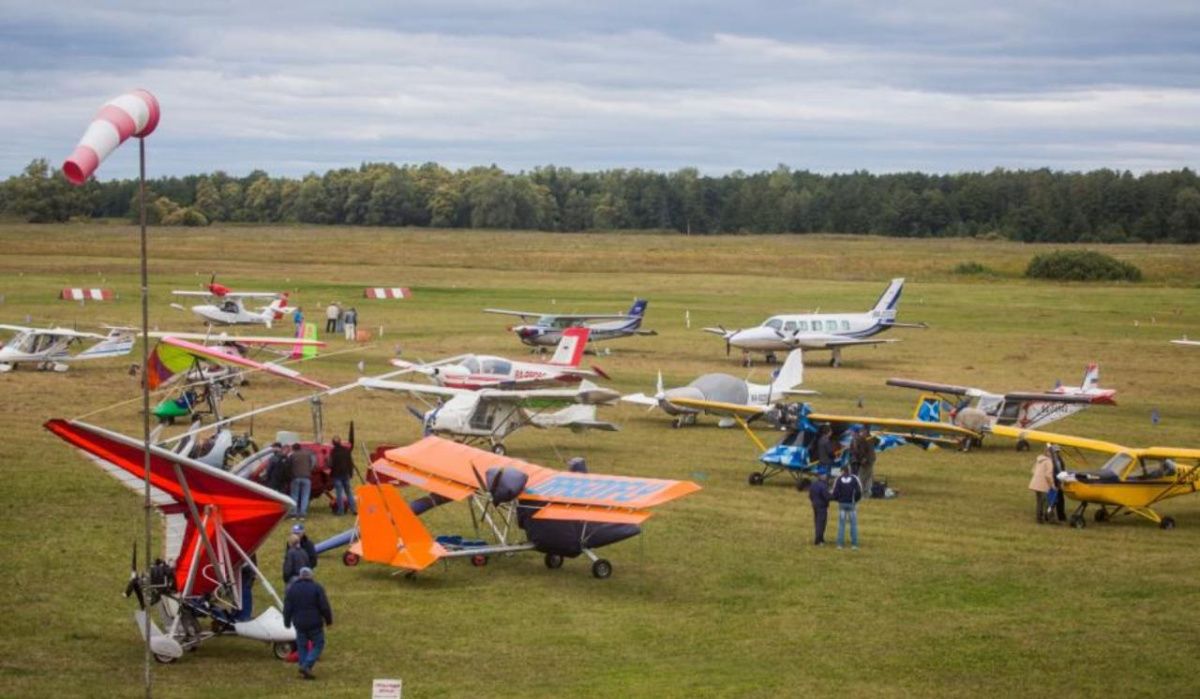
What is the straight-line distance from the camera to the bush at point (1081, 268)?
76562mm

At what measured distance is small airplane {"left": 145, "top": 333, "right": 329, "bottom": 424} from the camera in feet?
83.3

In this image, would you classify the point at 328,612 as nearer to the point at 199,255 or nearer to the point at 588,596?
the point at 588,596

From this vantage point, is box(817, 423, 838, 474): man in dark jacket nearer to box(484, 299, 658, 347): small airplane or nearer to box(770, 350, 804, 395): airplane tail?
box(770, 350, 804, 395): airplane tail

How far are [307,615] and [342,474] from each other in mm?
7490

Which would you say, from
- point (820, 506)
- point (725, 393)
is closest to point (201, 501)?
point (820, 506)

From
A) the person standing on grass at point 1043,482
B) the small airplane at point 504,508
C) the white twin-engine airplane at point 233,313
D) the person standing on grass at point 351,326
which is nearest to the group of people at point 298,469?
the small airplane at point 504,508

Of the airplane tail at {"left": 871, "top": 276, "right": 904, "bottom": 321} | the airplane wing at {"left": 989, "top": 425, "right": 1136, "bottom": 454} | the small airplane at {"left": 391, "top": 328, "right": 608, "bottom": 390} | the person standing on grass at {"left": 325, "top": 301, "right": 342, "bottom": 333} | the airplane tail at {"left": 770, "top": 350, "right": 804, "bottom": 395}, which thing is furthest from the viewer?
the person standing on grass at {"left": 325, "top": 301, "right": 342, "bottom": 333}

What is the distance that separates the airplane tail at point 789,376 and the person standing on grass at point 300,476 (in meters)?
11.9

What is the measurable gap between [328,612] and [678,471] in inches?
474

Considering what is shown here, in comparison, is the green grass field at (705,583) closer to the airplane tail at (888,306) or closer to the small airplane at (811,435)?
the small airplane at (811,435)

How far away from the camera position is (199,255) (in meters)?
93.9

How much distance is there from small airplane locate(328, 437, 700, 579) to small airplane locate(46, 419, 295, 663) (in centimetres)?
253

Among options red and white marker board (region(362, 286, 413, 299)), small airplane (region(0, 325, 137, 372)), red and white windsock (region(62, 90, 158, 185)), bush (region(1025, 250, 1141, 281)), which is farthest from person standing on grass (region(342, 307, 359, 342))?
bush (region(1025, 250, 1141, 281))

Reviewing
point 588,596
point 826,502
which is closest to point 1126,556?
point 826,502
